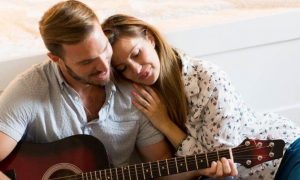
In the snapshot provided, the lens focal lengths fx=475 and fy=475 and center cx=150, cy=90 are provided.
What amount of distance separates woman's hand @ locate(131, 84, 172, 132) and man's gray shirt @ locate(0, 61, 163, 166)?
2 centimetres

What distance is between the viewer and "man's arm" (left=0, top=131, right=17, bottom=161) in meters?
1.28

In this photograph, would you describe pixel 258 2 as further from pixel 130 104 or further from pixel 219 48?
pixel 130 104

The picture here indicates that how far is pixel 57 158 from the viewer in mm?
1319

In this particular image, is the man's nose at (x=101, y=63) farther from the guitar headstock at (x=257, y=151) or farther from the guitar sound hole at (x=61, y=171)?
the guitar headstock at (x=257, y=151)

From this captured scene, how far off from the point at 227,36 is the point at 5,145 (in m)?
0.76

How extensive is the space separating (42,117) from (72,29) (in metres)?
0.30

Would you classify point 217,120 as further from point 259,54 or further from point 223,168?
point 259,54

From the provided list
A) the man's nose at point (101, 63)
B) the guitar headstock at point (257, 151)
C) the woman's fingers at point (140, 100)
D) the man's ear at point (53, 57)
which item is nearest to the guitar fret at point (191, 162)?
the guitar headstock at point (257, 151)

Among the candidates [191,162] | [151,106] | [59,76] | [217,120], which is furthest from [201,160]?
[59,76]

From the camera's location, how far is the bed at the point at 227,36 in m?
1.50

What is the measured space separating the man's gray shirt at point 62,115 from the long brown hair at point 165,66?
86 millimetres

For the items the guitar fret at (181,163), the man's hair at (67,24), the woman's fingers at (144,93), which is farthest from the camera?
the woman's fingers at (144,93)

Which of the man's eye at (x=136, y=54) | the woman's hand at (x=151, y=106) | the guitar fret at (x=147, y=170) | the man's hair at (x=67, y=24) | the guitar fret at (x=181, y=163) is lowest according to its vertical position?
the guitar fret at (x=147, y=170)

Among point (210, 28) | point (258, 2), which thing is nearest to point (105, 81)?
point (210, 28)
